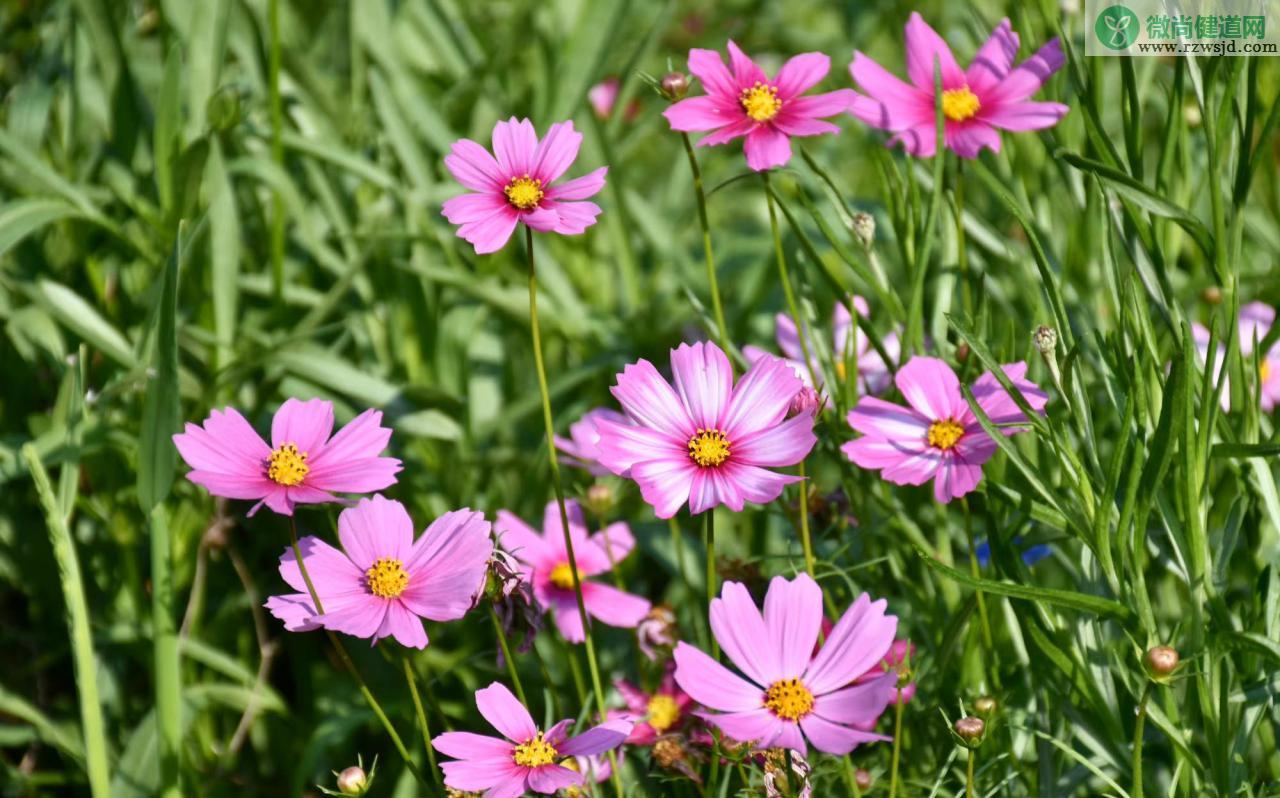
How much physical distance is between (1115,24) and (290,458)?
844 mm

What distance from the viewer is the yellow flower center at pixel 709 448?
2.81 feet

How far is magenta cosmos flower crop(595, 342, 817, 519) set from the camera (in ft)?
2.67

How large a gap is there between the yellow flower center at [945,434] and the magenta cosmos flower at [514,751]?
31 cm

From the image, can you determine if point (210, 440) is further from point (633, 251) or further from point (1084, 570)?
point (633, 251)

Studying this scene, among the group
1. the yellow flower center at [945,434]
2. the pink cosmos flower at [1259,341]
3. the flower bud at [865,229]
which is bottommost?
the pink cosmos flower at [1259,341]

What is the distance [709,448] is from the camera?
86cm

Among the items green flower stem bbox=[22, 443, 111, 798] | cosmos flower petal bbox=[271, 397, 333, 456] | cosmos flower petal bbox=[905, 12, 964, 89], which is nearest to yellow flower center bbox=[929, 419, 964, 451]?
cosmos flower petal bbox=[905, 12, 964, 89]

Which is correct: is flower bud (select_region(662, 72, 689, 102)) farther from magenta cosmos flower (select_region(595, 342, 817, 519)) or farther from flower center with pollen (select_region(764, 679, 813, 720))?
flower center with pollen (select_region(764, 679, 813, 720))

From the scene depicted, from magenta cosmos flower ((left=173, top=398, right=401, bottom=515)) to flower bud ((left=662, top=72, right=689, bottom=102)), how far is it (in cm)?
32

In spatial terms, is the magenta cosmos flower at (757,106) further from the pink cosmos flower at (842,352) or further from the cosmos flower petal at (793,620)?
the cosmos flower petal at (793,620)

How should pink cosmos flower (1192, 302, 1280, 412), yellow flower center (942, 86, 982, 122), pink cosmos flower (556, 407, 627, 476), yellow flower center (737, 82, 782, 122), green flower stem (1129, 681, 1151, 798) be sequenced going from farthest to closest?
1. pink cosmos flower (1192, 302, 1280, 412)
2. pink cosmos flower (556, 407, 627, 476)
3. yellow flower center (942, 86, 982, 122)
4. yellow flower center (737, 82, 782, 122)
5. green flower stem (1129, 681, 1151, 798)

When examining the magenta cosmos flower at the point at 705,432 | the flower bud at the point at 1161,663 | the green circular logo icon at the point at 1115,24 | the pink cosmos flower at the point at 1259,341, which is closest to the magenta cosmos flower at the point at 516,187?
the magenta cosmos flower at the point at 705,432

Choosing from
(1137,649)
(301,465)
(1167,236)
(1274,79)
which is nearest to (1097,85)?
(1167,236)

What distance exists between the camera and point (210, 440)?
0.84 metres
